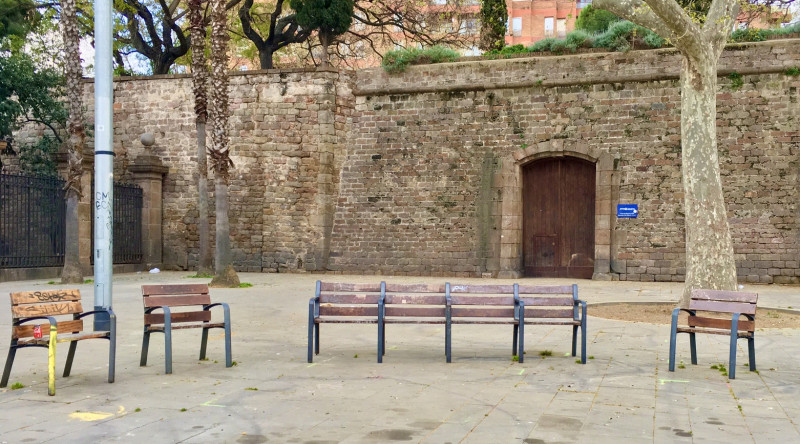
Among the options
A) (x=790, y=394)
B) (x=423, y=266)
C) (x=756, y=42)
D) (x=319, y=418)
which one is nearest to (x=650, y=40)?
(x=756, y=42)

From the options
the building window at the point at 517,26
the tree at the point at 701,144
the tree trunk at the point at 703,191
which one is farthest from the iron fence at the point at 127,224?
the building window at the point at 517,26

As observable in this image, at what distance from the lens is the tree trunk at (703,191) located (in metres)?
10.8

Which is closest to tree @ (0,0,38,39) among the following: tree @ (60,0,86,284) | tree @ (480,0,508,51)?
tree @ (60,0,86,284)

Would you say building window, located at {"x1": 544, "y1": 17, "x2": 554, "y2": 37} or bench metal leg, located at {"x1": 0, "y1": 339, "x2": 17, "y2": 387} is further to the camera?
building window, located at {"x1": 544, "y1": 17, "x2": 554, "y2": 37}

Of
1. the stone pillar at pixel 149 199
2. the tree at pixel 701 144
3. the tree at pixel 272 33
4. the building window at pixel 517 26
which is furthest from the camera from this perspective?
the building window at pixel 517 26

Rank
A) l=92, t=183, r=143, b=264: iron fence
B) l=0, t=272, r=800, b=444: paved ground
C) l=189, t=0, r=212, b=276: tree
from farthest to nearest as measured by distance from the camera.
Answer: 1. l=92, t=183, r=143, b=264: iron fence
2. l=189, t=0, r=212, b=276: tree
3. l=0, t=272, r=800, b=444: paved ground

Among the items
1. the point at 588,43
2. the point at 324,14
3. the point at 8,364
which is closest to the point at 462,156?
the point at 588,43

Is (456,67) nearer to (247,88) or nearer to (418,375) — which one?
(247,88)

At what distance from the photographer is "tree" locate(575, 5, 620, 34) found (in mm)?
24883

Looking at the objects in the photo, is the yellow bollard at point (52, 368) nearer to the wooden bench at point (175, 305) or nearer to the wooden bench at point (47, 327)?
the wooden bench at point (47, 327)

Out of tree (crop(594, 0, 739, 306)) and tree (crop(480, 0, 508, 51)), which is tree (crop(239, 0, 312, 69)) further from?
tree (crop(594, 0, 739, 306))

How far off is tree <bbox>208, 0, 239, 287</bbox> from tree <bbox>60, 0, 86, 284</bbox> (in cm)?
268

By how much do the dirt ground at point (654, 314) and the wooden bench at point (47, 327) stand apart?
699cm

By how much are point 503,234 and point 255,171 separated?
654 centimetres
